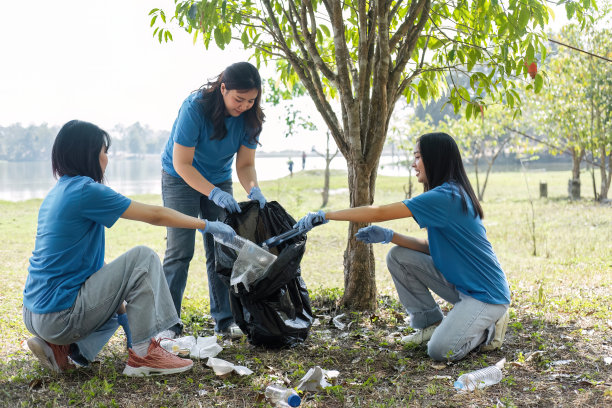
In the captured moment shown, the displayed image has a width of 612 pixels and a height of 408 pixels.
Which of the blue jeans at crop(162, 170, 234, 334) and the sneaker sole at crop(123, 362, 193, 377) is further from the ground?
the blue jeans at crop(162, 170, 234, 334)

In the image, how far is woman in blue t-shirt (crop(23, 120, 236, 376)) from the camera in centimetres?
233

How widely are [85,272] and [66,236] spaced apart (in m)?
0.18

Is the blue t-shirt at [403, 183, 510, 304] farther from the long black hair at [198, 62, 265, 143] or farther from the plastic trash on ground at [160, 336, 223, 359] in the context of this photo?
the plastic trash on ground at [160, 336, 223, 359]

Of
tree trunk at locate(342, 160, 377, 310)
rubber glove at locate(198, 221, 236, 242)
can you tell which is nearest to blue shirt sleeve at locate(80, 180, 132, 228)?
rubber glove at locate(198, 221, 236, 242)

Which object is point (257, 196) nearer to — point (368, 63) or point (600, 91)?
point (368, 63)

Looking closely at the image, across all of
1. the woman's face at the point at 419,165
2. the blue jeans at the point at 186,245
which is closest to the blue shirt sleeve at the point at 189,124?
the blue jeans at the point at 186,245

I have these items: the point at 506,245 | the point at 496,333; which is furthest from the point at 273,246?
the point at 506,245

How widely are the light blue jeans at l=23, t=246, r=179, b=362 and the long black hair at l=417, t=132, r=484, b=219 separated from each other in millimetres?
1355

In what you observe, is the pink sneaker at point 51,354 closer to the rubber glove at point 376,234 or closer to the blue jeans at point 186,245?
the blue jeans at point 186,245

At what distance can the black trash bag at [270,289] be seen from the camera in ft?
9.08

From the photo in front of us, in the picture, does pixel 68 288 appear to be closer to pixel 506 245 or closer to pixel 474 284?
pixel 474 284

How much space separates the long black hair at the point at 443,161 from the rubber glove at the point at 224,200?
3.27 ft

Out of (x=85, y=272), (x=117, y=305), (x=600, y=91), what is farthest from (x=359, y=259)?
(x=600, y=91)

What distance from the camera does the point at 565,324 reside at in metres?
3.29
